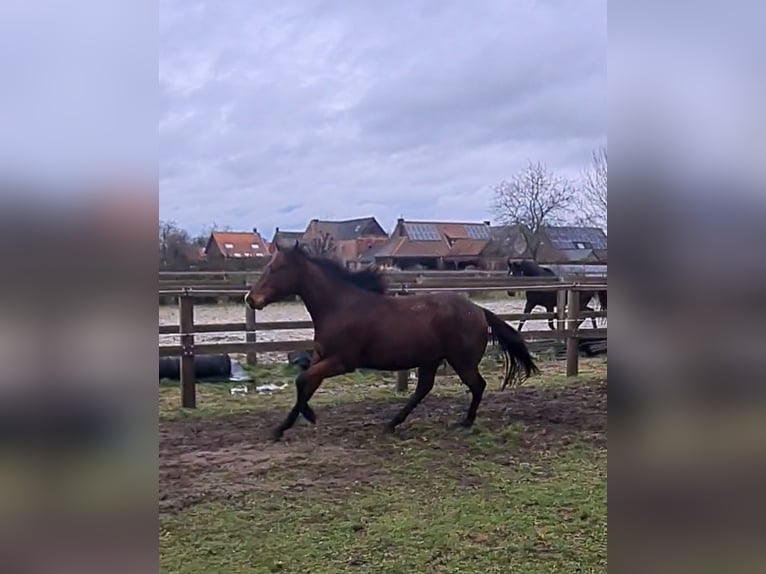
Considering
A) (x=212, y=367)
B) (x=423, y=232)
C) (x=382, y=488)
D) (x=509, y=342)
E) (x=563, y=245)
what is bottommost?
(x=382, y=488)

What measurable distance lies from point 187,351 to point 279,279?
1.01 meters

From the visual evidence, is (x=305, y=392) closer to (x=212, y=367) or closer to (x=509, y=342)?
(x=509, y=342)

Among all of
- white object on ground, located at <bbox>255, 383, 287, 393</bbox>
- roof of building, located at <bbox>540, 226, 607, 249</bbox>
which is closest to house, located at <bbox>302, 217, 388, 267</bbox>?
white object on ground, located at <bbox>255, 383, 287, 393</bbox>

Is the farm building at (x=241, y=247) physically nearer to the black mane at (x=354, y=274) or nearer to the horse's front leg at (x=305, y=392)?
the black mane at (x=354, y=274)

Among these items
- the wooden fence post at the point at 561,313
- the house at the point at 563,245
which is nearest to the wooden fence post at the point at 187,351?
the wooden fence post at the point at 561,313

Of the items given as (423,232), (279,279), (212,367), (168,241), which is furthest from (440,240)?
(168,241)

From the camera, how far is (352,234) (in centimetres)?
797
